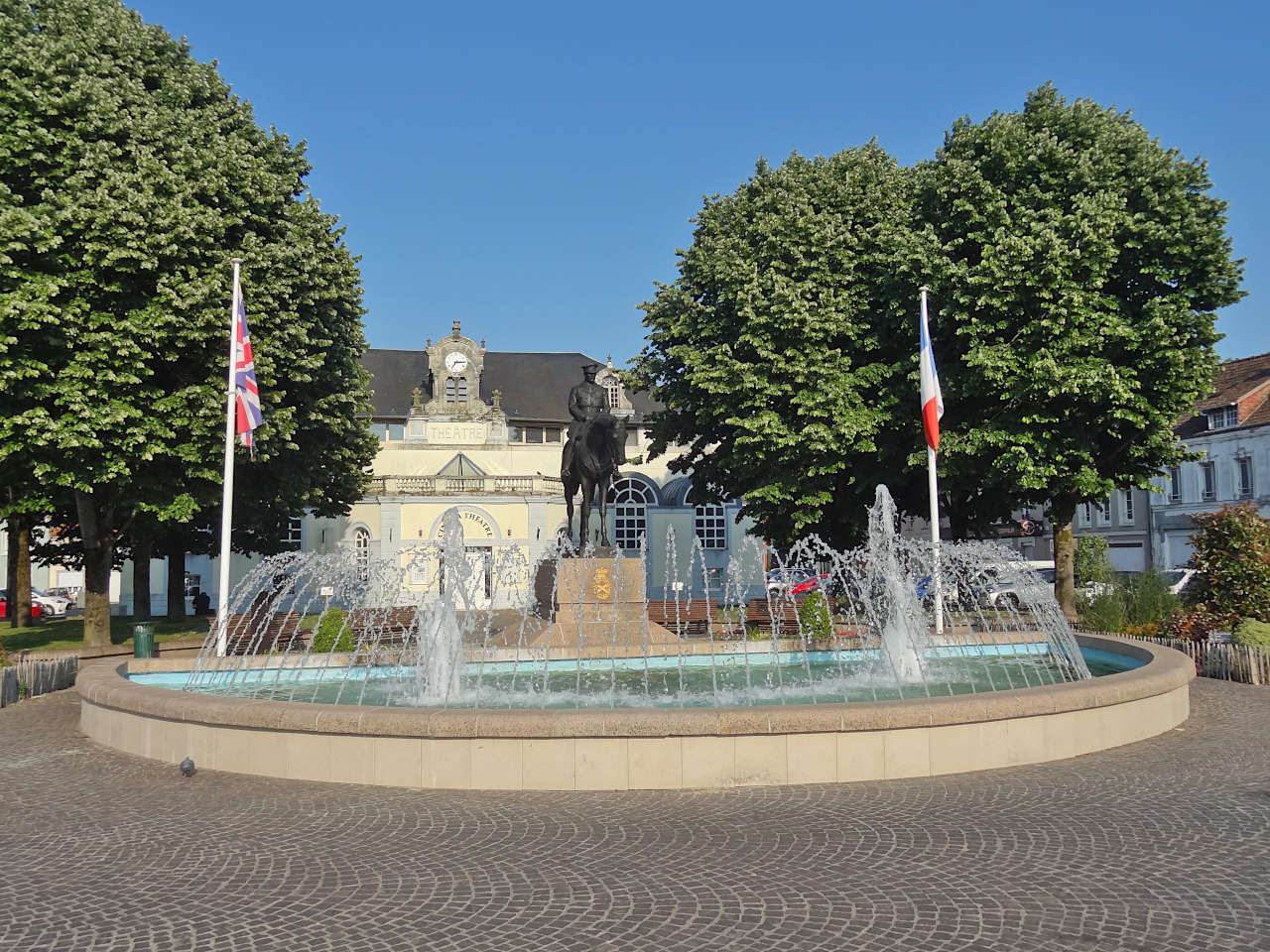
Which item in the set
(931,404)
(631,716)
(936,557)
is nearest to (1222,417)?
(931,404)

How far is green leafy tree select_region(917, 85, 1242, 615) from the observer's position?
2145 cm

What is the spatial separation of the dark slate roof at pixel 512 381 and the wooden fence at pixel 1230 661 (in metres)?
37.6

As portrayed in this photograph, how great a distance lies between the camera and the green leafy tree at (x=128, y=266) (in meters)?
18.0

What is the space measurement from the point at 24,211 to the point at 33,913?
51.9 feet

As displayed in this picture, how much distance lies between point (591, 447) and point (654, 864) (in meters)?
12.9

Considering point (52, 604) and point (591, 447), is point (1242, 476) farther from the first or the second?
point (52, 604)

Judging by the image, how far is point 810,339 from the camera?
79.2ft

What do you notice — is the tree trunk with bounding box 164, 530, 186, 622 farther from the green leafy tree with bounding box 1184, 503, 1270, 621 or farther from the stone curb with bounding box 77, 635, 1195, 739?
the green leafy tree with bounding box 1184, 503, 1270, 621

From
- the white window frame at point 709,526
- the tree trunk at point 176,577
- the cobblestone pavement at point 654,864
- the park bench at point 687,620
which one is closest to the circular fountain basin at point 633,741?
the cobblestone pavement at point 654,864

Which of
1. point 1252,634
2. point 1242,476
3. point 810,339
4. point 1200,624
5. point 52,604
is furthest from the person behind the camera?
point 52,604

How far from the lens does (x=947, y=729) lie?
8.65 metres

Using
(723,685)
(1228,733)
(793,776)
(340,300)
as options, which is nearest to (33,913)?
(793,776)

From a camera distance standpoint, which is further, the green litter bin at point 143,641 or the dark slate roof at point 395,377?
the dark slate roof at point 395,377

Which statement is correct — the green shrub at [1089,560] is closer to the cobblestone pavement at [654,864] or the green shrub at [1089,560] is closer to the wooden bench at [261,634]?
the wooden bench at [261,634]
